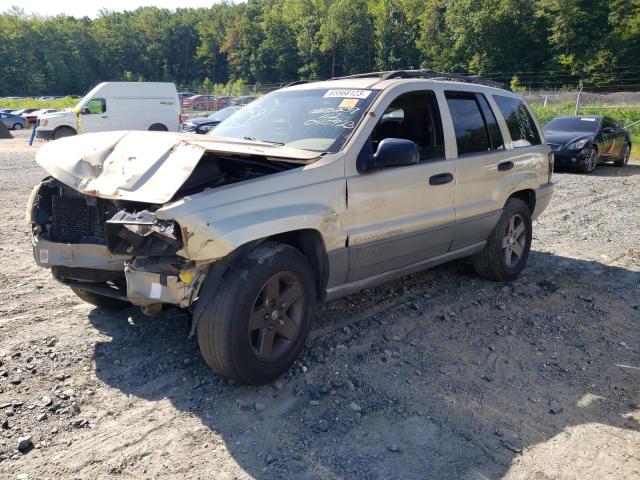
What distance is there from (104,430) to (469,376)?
2.32m

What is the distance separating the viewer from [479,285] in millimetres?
5406

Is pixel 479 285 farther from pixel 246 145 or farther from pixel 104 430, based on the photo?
pixel 104 430

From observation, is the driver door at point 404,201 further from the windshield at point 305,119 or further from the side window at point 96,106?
the side window at point 96,106

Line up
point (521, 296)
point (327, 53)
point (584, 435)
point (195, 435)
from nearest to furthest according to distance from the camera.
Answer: point (195, 435)
point (584, 435)
point (521, 296)
point (327, 53)

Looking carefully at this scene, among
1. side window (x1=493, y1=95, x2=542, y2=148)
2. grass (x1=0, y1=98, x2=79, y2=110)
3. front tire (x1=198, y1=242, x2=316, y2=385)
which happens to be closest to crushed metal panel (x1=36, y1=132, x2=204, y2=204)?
front tire (x1=198, y1=242, x2=316, y2=385)

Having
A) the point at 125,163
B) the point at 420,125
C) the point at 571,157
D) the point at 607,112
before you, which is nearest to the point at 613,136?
the point at 571,157

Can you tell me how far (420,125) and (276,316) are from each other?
2.26 metres

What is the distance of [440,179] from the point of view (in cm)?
439

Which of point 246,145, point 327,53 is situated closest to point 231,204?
point 246,145

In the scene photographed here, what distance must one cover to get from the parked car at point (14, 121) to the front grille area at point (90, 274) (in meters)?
36.0

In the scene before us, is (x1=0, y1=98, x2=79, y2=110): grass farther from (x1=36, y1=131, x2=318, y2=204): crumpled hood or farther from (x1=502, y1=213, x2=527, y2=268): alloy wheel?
(x1=502, y1=213, x2=527, y2=268): alloy wheel

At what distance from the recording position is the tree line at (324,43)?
202ft

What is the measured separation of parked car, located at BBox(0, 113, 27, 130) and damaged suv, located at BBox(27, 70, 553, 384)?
35354mm

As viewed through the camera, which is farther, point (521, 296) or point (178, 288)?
point (521, 296)
